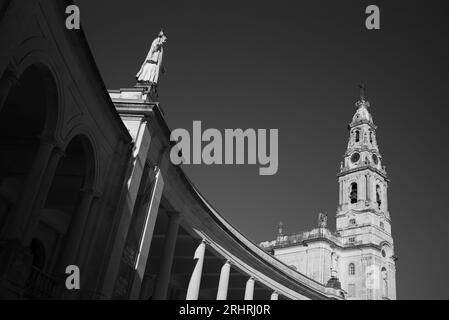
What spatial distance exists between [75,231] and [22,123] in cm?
532

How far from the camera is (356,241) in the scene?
66.8 meters

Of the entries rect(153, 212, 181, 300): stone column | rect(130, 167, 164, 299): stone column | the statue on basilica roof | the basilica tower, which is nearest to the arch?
the statue on basilica roof

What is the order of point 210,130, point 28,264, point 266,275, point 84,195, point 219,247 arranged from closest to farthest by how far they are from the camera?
point 28,264
point 84,195
point 210,130
point 219,247
point 266,275

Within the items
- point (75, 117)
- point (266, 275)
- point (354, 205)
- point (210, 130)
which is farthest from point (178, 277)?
point (354, 205)

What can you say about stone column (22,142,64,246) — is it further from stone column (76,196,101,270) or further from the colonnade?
the colonnade

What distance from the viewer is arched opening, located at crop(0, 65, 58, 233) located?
13742mm

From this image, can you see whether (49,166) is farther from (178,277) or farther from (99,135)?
(178,277)

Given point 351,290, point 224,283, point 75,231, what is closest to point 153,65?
point 75,231

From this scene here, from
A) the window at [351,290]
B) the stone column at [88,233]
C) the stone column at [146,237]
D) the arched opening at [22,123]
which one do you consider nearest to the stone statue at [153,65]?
the stone column at [146,237]

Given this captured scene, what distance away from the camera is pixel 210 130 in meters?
21.0

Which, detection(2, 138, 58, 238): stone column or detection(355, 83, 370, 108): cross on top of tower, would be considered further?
detection(355, 83, 370, 108): cross on top of tower

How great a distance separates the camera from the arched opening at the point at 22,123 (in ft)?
45.1

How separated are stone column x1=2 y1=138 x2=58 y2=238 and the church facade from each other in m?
51.1
